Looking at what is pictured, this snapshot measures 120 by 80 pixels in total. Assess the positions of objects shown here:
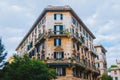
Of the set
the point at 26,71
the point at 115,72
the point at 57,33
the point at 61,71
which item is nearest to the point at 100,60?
the point at 115,72

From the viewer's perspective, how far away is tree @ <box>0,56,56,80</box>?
46.5 m

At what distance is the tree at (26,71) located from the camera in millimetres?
46500

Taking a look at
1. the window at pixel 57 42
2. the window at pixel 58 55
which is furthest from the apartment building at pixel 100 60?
the window at pixel 57 42

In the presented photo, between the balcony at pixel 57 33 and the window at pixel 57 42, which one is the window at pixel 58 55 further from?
the balcony at pixel 57 33

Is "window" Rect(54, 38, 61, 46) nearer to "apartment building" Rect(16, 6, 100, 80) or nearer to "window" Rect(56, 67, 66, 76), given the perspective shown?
"apartment building" Rect(16, 6, 100, 80)

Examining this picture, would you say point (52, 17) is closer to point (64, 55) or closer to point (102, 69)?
point (64, 55)

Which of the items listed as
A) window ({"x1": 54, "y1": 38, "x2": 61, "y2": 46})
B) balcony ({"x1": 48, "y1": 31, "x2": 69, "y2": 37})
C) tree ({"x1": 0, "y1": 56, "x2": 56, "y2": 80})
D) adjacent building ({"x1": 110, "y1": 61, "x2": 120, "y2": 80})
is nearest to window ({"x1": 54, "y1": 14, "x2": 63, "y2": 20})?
balcony ({"x1": 48, "y1": 31, "x2": 69, "y2": 37})

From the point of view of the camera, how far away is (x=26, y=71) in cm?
4653

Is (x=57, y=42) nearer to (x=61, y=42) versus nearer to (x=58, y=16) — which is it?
(x=61, y=42)

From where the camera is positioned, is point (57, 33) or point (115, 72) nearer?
point (57, 33)

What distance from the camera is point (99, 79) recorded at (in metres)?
91.8

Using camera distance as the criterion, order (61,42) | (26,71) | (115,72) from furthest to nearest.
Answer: (115,72), (61,42), (26,71)

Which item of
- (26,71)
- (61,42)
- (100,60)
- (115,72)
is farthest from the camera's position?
(115,72)

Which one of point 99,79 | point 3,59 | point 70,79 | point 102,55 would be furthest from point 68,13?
point 102,55
